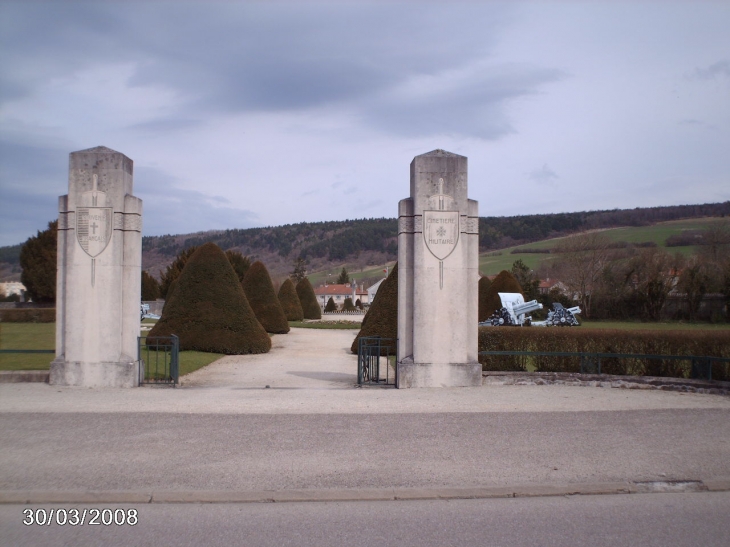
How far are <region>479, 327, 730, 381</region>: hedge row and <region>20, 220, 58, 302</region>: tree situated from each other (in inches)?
1775

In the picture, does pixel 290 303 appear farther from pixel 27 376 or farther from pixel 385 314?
pixel 27 376

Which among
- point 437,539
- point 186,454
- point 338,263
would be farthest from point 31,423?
point 338,263

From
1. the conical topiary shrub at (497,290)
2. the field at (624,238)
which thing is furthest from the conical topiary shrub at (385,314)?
the field at (624,238)

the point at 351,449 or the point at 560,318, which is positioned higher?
the point at 560,318

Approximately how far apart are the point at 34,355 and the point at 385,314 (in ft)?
39.8

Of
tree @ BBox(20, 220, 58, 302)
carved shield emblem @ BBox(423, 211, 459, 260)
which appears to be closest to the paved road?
carved shield emblem @ BBox(423, 211, 459, 260)

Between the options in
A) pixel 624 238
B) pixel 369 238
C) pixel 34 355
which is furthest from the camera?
pixel 369 238

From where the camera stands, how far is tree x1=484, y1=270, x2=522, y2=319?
37.4 meters

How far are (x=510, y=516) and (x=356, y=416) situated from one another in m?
4.33

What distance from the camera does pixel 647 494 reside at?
6195 mm

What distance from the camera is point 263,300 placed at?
1288 inches

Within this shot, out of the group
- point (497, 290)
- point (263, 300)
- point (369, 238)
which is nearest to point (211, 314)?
point (263, 300)

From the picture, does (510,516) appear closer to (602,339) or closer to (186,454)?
(186,454)
